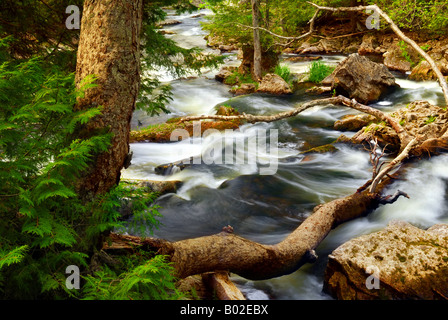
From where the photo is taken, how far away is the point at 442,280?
341 centimetres

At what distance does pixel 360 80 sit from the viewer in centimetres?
1238

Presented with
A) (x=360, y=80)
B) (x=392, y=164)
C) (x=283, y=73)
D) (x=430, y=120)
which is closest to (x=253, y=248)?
(x=392, y=164)

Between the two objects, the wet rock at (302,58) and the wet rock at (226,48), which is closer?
the wet rock at (302,58)

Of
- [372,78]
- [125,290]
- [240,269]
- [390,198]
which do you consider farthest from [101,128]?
[372,78]

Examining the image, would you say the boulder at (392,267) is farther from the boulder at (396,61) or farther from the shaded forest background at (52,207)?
the boulder at (396,61)

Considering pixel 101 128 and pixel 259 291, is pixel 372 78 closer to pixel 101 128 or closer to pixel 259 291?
pixel 259 291

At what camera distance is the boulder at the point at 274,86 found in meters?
14.4

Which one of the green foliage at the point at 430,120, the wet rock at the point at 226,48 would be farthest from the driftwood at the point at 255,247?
the wet rock at the point at 226,48

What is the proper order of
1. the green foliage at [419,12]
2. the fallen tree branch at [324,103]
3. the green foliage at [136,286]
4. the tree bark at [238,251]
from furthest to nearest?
the green foliage at [419,12] → the fallen tree branch at [324,103] → the tree bark at [238,251] → the green foliage at [136,286]

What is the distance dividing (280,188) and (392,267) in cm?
383

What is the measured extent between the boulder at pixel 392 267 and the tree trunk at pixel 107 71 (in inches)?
108

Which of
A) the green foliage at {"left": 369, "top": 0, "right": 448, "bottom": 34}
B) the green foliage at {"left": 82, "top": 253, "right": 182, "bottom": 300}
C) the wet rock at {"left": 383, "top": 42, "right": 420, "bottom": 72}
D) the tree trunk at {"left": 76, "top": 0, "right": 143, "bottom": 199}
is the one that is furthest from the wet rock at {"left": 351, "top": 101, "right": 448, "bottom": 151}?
A: the wet rock at {"left": 383, "top": 42, "right": 420, "bottom": 72}

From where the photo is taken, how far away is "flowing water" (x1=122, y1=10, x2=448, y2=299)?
5254 millimetres

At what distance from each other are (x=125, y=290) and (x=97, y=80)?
1.76 m
